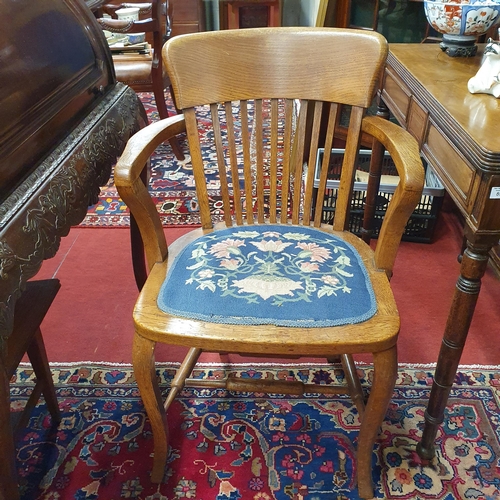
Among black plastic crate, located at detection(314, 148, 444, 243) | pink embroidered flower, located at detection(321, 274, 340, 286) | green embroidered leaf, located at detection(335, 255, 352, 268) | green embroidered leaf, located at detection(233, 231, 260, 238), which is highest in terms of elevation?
pink embroidered flower, located at detection(321, 274, 340, 286)

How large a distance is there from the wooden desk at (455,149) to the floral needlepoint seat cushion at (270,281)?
22 cm

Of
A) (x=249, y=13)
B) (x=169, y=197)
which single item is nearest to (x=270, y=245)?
(x=169, y=197)

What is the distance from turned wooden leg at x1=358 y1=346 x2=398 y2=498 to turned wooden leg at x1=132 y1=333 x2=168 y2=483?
0.47m

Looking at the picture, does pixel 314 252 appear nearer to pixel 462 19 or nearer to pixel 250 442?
pixel 250 442

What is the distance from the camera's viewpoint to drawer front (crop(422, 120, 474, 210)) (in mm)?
986

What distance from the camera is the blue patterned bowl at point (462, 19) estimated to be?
4.16ft

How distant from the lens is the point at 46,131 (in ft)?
3.45

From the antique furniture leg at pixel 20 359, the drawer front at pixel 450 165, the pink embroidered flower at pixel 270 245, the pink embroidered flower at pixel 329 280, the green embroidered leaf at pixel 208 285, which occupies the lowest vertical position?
the antique furniture leg at pixel 20 359

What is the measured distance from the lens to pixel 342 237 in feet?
4.33

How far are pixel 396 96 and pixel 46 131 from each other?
0.95 metres

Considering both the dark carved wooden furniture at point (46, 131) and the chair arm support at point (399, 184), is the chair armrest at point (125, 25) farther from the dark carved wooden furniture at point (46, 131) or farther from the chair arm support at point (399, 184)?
the chair arm support at point (399, 184)

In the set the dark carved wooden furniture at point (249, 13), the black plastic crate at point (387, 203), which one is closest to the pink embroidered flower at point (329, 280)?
the black plastic crate at point (387, 203)

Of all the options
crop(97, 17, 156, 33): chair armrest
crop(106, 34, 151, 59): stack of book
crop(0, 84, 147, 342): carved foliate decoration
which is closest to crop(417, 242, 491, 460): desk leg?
crop(0, 84, 147, 342): carved foliate decoration

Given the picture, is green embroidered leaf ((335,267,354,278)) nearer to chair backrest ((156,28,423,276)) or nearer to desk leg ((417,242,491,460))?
chair backrest ((156,28,423,276))
